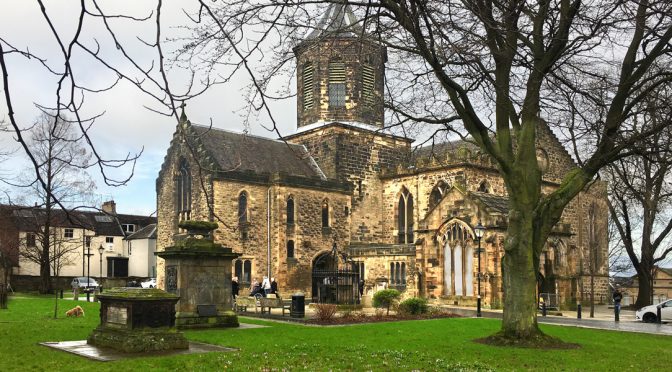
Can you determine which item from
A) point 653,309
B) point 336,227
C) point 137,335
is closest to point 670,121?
point 137,335

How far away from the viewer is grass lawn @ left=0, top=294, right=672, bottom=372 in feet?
36.5

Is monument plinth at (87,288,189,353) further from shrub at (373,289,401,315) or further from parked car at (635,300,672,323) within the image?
parked car at (635,300,672,323)

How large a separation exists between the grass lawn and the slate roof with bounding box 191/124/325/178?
19.7 m

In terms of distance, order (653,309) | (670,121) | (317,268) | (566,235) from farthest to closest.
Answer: (317,268) < (566,235) < (653,309) < (670,121)

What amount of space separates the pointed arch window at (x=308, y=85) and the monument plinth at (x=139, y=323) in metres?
32.3

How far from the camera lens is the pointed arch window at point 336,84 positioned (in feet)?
146

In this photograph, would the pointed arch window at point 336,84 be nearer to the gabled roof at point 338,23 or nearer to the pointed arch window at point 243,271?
the pointed arch window at point 243,271

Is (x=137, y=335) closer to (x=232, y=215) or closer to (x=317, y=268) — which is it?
(x=232, y=215)

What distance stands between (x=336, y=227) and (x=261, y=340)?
89.3 feet

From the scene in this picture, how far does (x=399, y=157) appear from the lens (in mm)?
46625

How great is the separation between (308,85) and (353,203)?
8646 millimetres

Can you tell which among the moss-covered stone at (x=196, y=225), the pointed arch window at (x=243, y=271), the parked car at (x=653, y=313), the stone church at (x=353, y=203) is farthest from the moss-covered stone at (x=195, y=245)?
the pointed arch window at (x=243, y=271)

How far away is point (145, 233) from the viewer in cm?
6216

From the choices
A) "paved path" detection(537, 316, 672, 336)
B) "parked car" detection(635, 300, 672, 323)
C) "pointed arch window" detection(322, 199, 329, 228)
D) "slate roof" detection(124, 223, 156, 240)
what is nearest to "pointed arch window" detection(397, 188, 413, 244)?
"pointed arch window" detection(322, 199, 329, 228)
